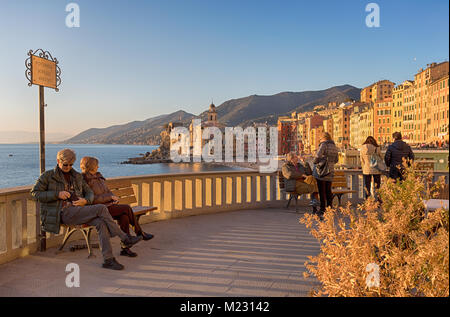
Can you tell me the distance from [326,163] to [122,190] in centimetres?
379

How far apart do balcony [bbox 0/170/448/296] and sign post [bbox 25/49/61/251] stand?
47 centimetres

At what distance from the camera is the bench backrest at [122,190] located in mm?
5840

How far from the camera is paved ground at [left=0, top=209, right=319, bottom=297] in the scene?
368 centimetres

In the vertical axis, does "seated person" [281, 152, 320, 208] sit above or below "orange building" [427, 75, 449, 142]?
below

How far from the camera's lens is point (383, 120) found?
90250 millimetres

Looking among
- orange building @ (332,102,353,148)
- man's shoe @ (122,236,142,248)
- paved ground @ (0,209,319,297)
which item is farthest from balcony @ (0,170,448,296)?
orange building @ (332,102,353,148)

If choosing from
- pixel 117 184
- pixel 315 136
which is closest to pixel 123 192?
pixel 117 184

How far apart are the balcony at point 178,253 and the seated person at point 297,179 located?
0.57 metres

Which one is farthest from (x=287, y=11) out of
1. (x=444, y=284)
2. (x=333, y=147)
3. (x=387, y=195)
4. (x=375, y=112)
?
(x=375, y=112)

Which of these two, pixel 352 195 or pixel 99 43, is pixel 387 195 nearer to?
pixel 352 195

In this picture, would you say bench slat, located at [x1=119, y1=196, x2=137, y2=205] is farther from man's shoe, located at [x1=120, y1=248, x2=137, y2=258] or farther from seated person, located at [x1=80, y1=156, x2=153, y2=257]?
man's shoe, located at [x1=120, y1=248, x2=137, y2=258]

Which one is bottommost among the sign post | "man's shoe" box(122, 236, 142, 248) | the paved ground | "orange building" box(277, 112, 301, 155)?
the paved ground

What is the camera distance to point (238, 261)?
4.63 m
